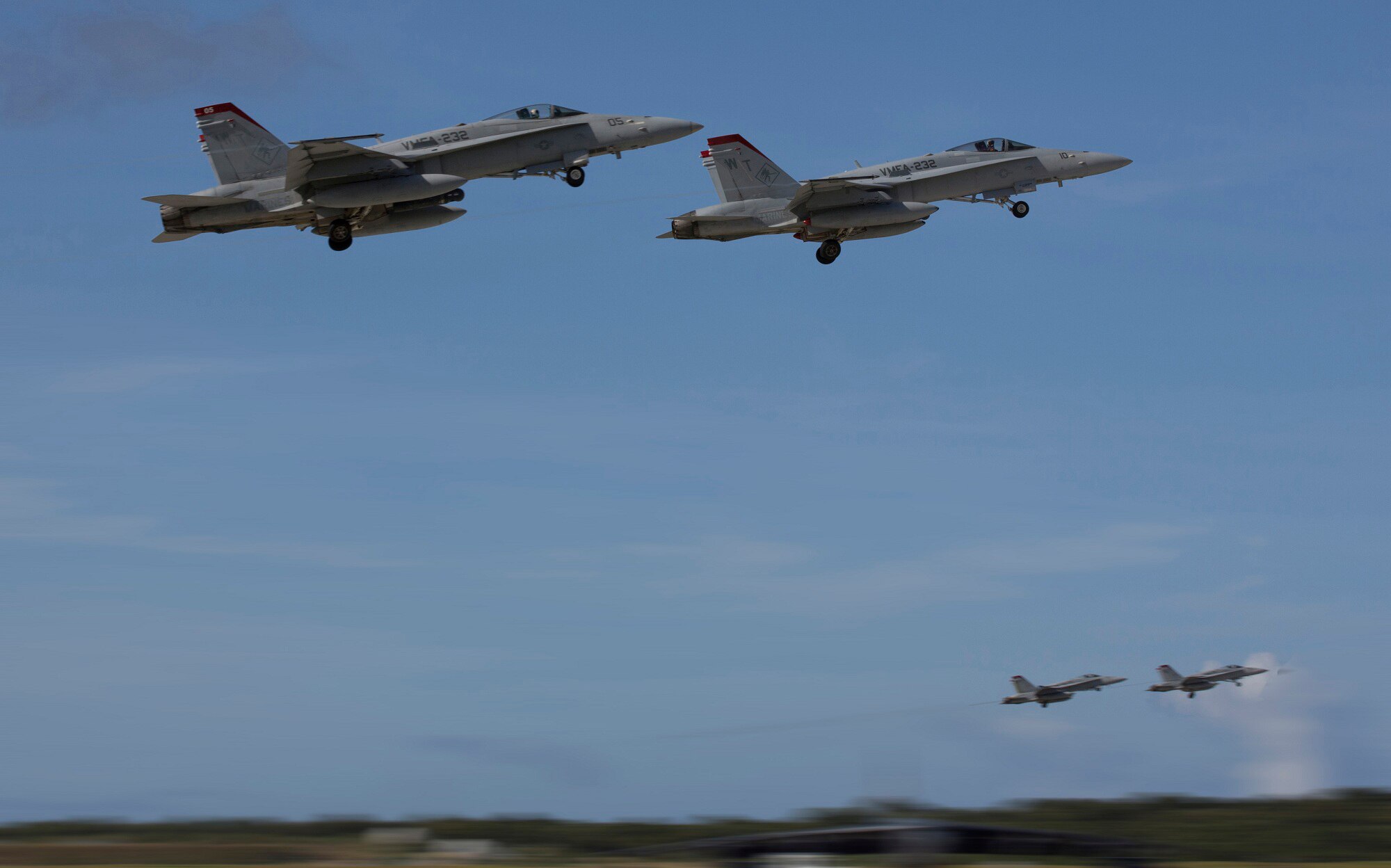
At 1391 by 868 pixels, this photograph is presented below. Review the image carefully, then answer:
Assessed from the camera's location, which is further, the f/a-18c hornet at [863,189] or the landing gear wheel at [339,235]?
the f/a-18c hornet at [863,189]

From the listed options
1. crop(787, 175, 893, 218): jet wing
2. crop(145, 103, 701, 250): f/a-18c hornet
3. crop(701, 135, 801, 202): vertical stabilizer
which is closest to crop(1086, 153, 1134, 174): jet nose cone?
crop(787, 175, 893, 218): jet wing

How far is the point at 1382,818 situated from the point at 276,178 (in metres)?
50.1

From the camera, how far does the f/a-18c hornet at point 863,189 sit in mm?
46031

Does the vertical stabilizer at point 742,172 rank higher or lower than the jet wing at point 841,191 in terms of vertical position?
higher

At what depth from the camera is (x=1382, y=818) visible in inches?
2392

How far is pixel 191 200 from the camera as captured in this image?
129ft

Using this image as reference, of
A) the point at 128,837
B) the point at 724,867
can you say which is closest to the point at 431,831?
the point at 128,837

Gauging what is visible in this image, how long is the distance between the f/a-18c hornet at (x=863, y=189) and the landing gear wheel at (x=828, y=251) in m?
0.02

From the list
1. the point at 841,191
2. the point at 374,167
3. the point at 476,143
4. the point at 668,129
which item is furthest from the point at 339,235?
the point at 841,191

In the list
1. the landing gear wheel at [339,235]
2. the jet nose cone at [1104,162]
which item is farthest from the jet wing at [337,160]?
the jet nose cone at [1104,162]

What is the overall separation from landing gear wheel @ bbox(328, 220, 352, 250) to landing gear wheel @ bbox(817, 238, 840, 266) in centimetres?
1497

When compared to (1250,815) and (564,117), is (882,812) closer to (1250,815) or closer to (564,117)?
(564,117)

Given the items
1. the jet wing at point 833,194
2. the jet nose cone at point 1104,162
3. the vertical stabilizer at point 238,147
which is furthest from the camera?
the jet nose cone at point 1104,162

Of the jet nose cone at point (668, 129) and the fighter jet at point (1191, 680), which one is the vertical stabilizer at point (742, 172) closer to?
the jet nose cone at point (668, 129)
